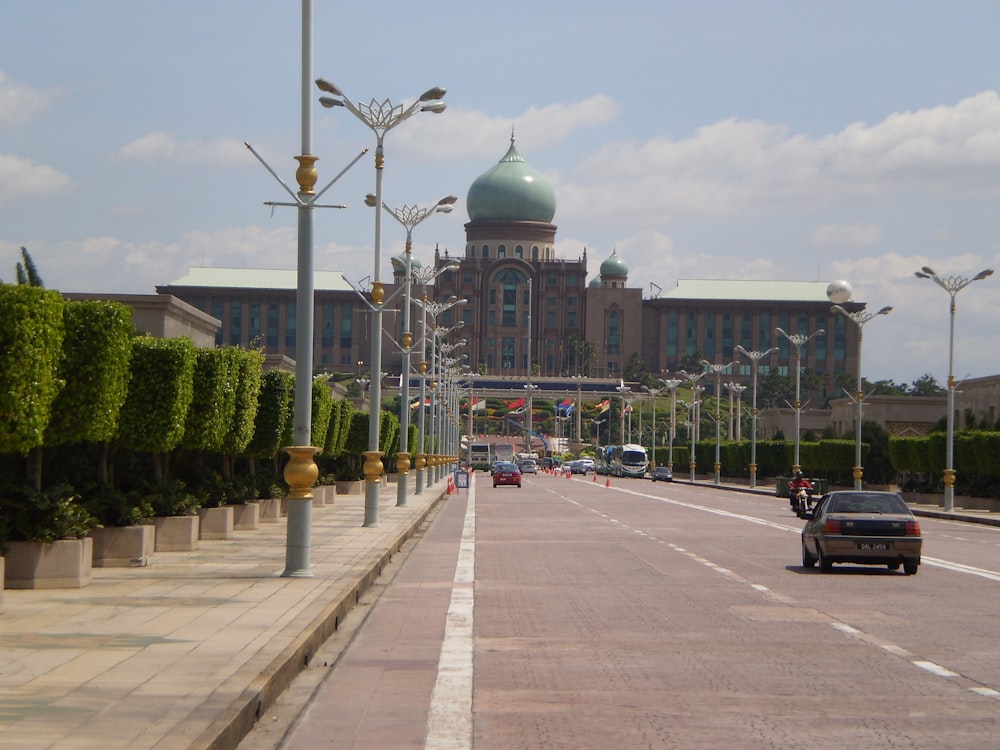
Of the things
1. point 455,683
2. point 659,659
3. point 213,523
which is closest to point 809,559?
point 213,523

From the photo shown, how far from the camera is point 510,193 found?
188500mm

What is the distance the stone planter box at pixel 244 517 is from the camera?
29781mm

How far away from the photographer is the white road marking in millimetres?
9312

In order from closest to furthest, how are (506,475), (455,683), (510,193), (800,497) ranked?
(455,683) < (800,497) < (506,475) < (510,193)

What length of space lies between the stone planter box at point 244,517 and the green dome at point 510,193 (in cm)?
16041

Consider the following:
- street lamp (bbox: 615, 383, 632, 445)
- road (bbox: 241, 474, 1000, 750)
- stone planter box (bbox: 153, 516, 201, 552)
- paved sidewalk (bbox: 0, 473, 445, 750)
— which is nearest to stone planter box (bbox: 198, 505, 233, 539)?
stone planter box (bbox: 153, 516, 201, 552)

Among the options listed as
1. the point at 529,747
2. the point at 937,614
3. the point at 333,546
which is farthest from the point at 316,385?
the point at 529,747

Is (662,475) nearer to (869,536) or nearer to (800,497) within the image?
(800,497)

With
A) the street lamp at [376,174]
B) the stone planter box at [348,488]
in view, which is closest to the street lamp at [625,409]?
the stone planter box at [348,488]

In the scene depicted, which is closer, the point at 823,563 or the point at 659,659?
the point at 659,659

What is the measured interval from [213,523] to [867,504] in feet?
37.2

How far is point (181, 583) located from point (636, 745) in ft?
32.4

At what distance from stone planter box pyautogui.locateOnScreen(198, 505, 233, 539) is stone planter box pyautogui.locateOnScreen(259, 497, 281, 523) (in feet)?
20.9

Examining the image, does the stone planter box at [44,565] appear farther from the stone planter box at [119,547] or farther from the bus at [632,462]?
the bus at [632,462]
